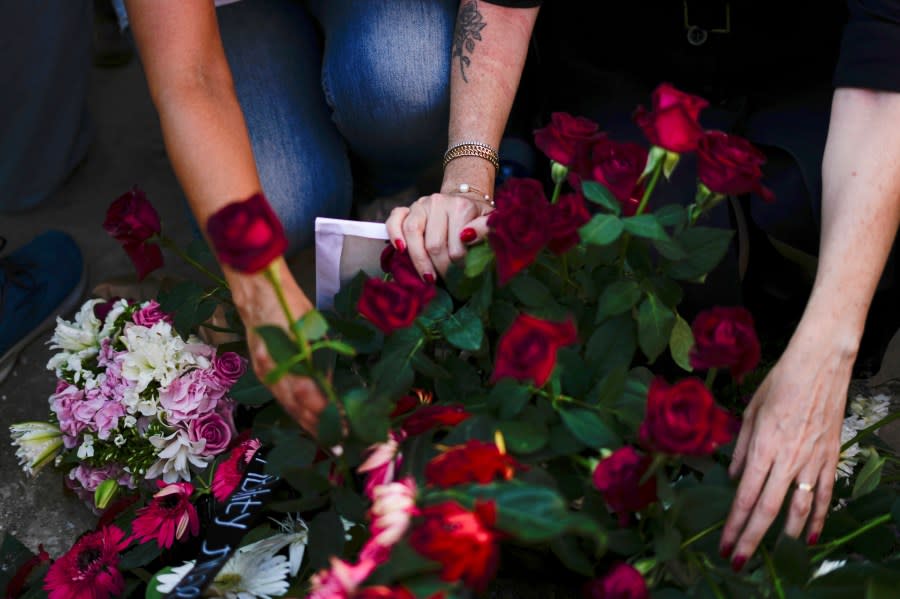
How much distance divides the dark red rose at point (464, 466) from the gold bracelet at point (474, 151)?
0.66 metres

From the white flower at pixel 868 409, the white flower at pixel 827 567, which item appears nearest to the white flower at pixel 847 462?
the white flower at pixel 868 409

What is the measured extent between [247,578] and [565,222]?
0.52m

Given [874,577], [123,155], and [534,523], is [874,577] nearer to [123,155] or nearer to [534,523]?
[534,523]

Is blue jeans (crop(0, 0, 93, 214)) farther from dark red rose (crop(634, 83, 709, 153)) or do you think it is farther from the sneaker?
dark red rose (crop(634, 83, 709, 153))

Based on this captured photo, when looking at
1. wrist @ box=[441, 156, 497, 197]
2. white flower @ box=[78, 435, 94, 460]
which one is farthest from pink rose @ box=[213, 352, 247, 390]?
wrist @ box=[441, 156, 497, 197]

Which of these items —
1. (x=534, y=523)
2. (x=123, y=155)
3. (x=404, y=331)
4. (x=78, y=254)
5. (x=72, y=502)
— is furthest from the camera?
(x=123, y=155)

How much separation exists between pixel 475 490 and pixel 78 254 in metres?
1.54

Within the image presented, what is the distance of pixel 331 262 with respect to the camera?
100 cm

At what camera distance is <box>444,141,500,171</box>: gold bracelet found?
1.20 metres

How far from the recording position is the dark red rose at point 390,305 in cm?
71

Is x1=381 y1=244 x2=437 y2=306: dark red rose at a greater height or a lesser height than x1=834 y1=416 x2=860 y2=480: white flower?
greater

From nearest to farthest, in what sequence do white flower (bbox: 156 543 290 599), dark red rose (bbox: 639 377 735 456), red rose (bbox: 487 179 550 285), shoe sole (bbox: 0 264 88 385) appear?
dark red rose (bbox: 639 377 735 456)
red rose (bbox: 487 179 550 285)
white flower (bbox: 156 543 290 599)
shoe sole (bbox: 0 264 88 385)

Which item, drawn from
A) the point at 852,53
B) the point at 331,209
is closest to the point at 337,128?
the point at 331,209

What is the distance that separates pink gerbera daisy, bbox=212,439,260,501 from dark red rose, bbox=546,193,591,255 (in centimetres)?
46
